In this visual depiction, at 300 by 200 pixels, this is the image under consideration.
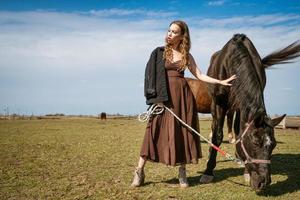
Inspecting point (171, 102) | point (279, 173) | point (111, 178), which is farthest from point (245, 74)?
point (111, 178)

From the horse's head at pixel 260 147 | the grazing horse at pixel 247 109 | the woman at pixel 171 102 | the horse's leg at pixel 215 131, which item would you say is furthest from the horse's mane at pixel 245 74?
the horse's leg at pixel 215 131

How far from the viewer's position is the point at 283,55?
705 centimetres

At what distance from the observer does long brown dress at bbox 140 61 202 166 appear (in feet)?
17.8

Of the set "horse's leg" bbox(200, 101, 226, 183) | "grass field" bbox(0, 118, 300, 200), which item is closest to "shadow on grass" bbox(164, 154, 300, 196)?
"grass field" bbox(0, 118, 300, 200)

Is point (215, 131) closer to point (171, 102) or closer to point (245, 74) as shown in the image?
point (171, 102)

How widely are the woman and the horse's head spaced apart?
970 mm

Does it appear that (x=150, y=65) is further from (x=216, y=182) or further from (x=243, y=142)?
(x=216, y=182)

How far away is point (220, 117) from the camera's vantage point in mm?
6250

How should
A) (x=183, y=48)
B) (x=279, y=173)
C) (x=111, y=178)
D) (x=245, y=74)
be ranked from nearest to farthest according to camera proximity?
(x=245, y=74) < (x=183, y=48) < (x=111, y=178) < (x=279, y=173)

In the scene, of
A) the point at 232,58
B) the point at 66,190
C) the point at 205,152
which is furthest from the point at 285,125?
the point at 66,190

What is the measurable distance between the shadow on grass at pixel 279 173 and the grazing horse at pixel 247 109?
463mm

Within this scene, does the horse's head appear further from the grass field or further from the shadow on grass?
the shadow on grass

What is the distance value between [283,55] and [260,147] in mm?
3131

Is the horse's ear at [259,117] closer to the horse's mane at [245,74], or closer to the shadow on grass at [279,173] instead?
the horse's mane at [245,74]
